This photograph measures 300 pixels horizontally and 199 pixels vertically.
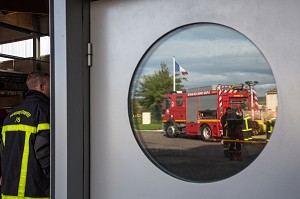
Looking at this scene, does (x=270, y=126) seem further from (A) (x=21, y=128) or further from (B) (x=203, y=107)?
(A) (x=21, y=128)

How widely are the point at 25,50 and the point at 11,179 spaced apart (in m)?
3.03

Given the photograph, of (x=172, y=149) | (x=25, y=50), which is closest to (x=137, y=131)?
(x=172, y=149)

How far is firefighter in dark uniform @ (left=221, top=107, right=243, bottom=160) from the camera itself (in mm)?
1557

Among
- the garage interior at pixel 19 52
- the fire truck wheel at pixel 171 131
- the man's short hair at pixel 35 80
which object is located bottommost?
the fire truck wheel at pixel 171 131

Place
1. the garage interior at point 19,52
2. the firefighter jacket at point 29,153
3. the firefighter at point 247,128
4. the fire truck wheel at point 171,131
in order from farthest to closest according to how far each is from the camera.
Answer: the garage interior at point 19,52 < the firefighter jacket at point 29,153 < the fire truck wheel at point 171,131 < the firefighter at point 247,128

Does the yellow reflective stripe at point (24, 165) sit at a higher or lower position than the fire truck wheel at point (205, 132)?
lower

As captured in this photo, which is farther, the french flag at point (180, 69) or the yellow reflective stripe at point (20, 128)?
the yellow reflective stripe at point (20, 128)

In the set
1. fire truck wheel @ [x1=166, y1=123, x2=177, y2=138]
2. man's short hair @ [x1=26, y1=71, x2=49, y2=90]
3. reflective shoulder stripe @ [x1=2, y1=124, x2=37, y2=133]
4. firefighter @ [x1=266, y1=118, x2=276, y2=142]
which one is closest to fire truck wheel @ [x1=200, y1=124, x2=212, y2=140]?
fire truck wheel @ [x1=166, y1=123, x2=177, y2=138]

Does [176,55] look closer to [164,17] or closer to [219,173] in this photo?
[164,17]

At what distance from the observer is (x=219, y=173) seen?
1.62 meters

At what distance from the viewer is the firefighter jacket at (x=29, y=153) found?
2.06 m

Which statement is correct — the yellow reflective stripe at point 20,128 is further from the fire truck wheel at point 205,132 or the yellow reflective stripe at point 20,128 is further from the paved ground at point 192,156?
the fire truck wheel at point 205,132

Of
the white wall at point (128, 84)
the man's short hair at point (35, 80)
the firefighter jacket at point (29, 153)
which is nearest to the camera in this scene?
the white wall at point (128, 84)

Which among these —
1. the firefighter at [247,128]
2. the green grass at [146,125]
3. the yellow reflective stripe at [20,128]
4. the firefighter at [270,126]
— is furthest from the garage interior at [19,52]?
the firefighter at [270,126]
